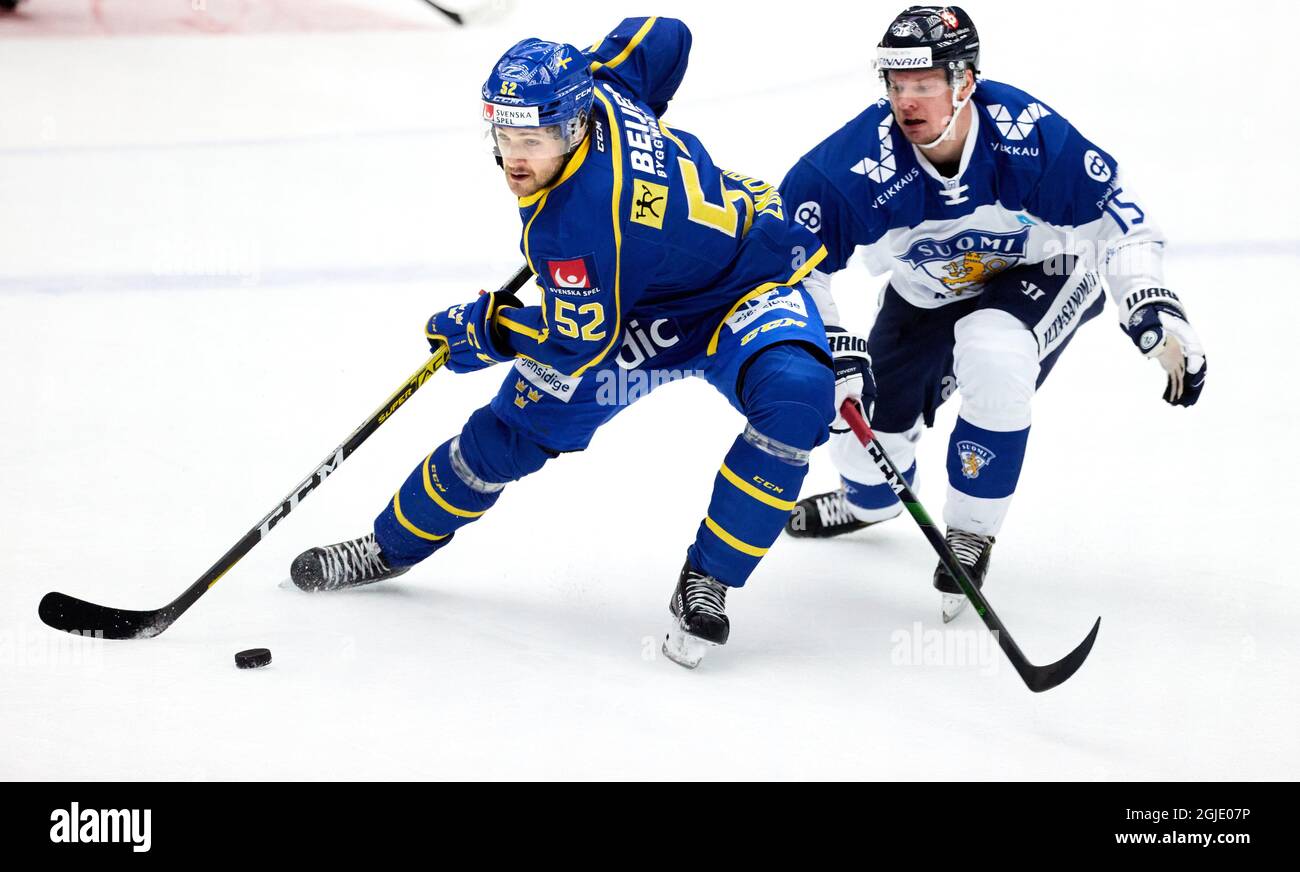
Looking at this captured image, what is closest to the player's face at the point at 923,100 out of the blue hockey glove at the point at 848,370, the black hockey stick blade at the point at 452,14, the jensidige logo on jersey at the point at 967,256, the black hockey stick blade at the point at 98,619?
the jensidige logo on jersey at the point at 967,256

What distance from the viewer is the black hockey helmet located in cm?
294

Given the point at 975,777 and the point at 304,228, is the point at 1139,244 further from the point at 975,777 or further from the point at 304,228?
the point at 304,228

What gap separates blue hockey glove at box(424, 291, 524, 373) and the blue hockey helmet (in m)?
0.36

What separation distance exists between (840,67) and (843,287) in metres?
2.29

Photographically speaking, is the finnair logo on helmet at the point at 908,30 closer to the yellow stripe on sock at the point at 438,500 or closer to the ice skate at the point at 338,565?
the yellow stripe on sock at the point at 438,500

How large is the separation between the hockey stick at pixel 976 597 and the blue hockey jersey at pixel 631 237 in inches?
13.4

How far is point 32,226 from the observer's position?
18.4 feet

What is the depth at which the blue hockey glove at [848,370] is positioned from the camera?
2.96 metres

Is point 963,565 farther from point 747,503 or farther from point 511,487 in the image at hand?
point 511,487

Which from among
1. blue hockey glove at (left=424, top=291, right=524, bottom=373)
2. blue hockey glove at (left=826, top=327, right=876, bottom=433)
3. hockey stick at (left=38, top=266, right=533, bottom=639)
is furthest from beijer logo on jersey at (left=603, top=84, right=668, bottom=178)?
hockey stick at (left=38, top=266, right=533, bottom=639)

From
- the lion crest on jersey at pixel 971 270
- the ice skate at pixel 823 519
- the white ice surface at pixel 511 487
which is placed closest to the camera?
the white ice surface at pixel 511 487

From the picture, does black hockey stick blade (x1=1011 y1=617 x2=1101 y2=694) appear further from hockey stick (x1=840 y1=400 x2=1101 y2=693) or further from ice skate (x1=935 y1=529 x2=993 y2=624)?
ice skate (x1=935 y1=529 x2=993 y2=624)

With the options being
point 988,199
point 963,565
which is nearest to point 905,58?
point 988,199

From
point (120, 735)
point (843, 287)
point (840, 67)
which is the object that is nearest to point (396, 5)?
point (840, 67)
